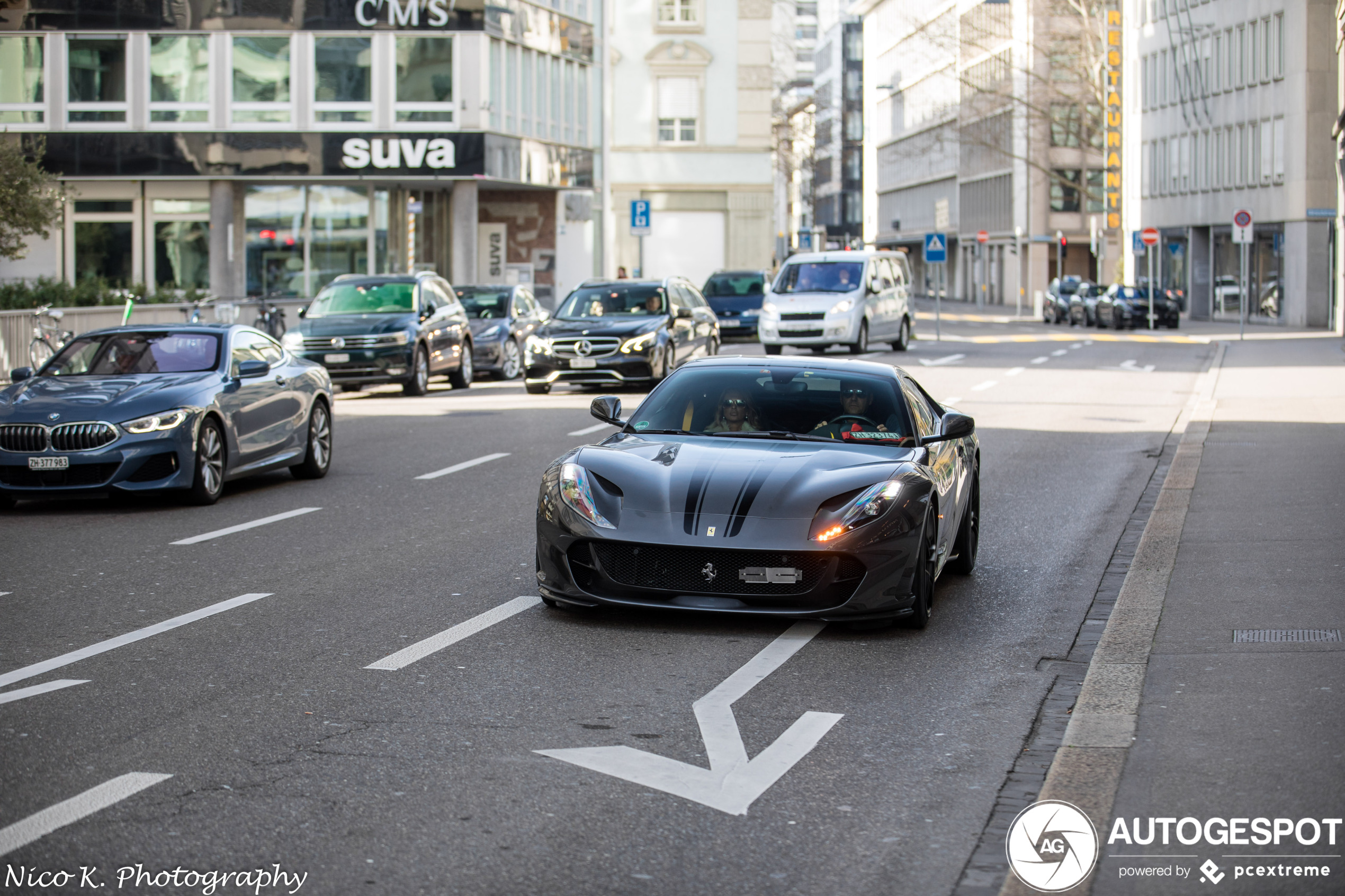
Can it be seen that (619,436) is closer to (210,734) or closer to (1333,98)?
(210,734)

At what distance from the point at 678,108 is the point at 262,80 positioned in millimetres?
27042

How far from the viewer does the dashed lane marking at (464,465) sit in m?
15.6

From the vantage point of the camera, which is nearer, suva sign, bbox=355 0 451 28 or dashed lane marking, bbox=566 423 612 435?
dashed lane marking, bbox=566 423 612 435

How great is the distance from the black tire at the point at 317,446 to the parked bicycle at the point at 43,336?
39.7 feet

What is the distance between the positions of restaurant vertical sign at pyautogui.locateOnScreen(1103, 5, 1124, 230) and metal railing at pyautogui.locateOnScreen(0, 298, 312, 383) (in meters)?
43.6

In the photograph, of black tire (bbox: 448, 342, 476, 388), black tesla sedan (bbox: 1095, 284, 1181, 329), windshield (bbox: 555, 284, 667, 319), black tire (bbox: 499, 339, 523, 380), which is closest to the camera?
windshield (bbox: 555, 284, 667, 319)

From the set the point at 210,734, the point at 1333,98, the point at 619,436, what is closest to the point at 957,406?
the point at 619,436

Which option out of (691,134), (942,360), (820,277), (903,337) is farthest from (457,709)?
(691,134)

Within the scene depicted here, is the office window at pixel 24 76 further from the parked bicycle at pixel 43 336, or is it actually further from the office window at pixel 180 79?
the parked bicycle at pixel 43 336

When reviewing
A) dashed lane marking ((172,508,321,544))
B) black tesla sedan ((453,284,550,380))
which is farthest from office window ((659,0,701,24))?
dashed lane marking ((172,508,321,544))

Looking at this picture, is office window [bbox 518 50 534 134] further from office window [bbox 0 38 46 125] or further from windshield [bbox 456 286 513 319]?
windshield [bbox 456 286 513 319]

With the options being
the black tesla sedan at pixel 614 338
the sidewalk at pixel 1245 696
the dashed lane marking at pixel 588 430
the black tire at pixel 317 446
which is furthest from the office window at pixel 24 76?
the sidewalk at pixel 1245 696

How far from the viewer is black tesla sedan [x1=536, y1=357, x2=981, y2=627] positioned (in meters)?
8.17

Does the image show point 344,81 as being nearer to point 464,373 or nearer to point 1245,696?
point 464,373
